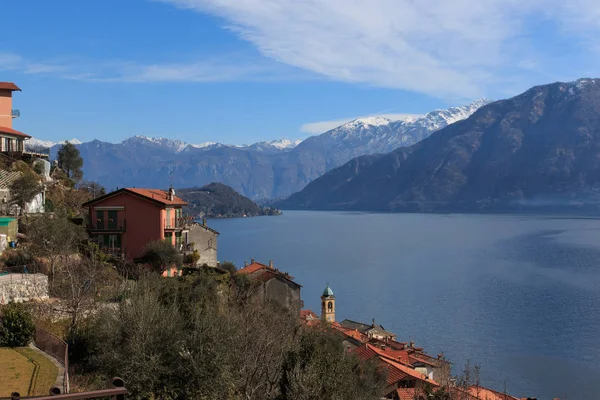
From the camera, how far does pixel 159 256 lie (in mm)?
31797

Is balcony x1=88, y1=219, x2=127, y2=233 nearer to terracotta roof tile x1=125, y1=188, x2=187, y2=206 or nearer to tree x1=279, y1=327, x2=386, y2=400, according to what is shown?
terracotta roof tile x1=125, y1=188, x2=187, y2=206

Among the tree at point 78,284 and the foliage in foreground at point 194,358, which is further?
the tree at point 78,284

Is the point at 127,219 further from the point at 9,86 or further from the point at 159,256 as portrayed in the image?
the point at 9,86

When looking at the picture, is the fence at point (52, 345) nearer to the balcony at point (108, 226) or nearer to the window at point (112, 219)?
the balcony at point (108, 226)

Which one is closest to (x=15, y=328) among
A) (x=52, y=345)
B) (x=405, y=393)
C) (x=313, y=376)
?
(x=52, y=345)

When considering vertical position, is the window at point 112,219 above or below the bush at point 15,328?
above

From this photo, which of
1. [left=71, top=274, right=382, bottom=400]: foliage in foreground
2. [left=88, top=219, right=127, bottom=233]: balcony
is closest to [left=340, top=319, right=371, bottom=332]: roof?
[left=88, top=219, right=127, bottom=233]: balcony

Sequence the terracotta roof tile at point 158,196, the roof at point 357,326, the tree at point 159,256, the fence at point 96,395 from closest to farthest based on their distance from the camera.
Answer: the fence at point 96,395 → the tree at point 159,256 → the terracotta roof tile at point 158,196 → the roof at point 357,326

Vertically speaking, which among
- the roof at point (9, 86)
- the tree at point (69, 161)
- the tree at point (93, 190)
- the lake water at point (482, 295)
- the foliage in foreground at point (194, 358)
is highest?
the roof at point (9, 86)

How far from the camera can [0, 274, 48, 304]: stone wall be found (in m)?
21.1

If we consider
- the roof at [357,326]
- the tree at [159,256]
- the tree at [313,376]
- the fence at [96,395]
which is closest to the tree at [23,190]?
the tree at [159,256]

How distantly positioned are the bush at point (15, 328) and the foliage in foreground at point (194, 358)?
4.58 feet

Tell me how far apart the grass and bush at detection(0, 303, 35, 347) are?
0.99 feet

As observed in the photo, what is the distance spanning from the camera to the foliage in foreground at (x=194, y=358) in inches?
607
